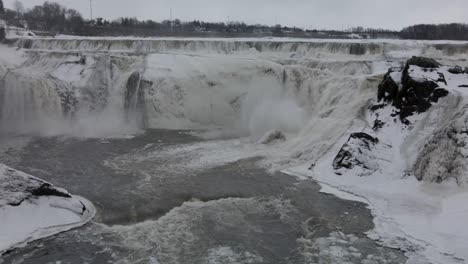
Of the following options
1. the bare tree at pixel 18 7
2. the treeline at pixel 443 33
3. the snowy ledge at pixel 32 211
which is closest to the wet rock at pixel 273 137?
the snowy ledge at pixel 32 211

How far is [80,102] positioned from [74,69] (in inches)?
96.2

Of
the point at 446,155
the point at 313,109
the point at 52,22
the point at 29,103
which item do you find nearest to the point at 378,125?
the point at 446,155

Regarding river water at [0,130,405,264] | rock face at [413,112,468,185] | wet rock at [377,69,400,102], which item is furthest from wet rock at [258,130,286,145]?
rock face at [413,112,468,185]

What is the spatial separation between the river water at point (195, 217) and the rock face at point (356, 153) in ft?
3.86

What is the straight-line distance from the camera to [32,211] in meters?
9.70

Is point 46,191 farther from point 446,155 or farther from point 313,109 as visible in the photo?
point 313,109

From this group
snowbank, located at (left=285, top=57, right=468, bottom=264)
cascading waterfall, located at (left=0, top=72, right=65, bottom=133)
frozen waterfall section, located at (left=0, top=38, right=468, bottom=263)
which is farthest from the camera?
cascading waterfall, located at (left=0, top=72, right=65, bottom=133)

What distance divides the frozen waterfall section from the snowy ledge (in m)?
6.17

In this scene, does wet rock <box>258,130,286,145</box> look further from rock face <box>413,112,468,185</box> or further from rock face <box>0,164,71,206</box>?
rock face <box>0,164,71,206</box>

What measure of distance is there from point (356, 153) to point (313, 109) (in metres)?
6.42

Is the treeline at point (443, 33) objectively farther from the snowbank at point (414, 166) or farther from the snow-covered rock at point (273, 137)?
the snowbank at point (414, 166)

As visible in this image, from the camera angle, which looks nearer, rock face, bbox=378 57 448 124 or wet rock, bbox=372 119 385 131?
rock face, bbox=378 57 448 124

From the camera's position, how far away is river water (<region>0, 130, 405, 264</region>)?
8.66 meters

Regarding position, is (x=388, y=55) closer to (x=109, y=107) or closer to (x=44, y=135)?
(x=109, y=107)
